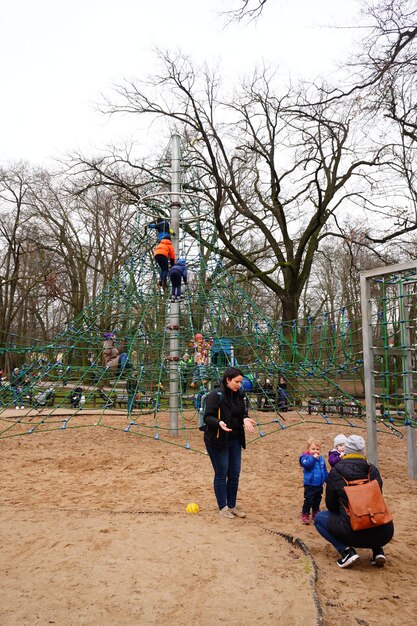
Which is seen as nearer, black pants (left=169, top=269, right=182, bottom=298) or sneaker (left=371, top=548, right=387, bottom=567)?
sneaker (left=371, top=548, right=387, bottom=567)

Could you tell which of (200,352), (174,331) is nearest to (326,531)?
(174,331)

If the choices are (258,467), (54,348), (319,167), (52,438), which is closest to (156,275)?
(54,348)

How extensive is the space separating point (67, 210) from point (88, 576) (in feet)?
67.7

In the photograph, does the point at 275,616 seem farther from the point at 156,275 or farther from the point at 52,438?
the point at 156,275

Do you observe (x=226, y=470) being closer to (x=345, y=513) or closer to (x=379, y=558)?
(x=345, y=513)

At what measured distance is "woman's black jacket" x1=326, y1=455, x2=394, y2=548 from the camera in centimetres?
311

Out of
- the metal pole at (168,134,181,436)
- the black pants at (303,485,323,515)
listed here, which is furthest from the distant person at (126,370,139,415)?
the black pants at (303,485,323,515)

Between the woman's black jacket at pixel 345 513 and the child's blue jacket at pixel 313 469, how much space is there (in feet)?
2.54

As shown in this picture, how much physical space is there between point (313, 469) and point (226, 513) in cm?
85

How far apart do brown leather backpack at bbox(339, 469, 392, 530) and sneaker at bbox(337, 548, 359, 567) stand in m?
0.27

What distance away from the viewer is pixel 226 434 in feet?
13.4

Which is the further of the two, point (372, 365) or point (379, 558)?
point (372, 365)

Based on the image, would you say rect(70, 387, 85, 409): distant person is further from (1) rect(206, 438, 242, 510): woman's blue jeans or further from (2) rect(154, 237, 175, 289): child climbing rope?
(1) rect(206, 438, 242, 510): woman's blue jeans

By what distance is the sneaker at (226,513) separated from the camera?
165 inches
